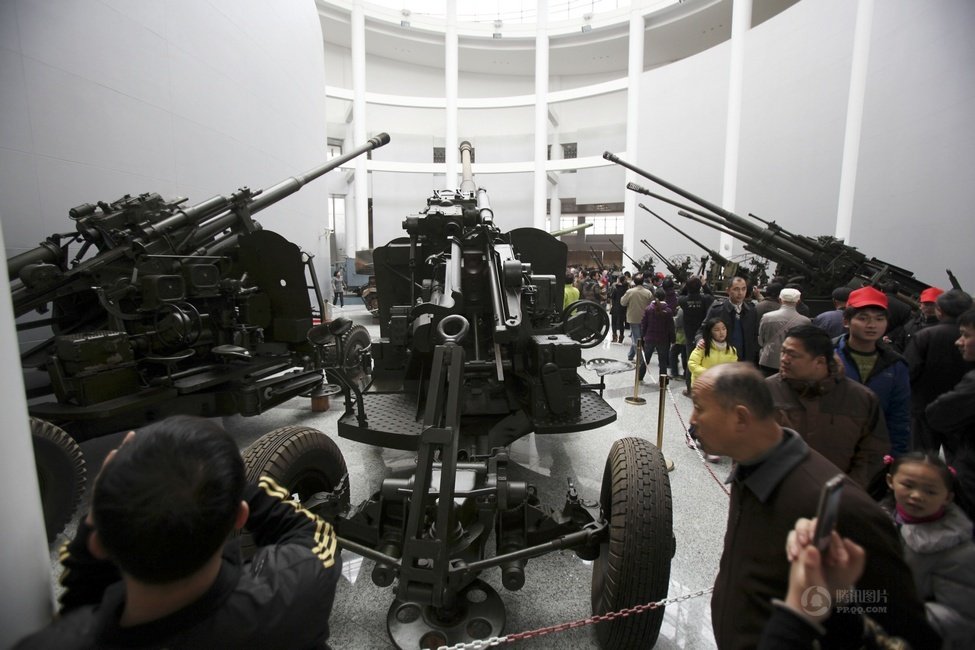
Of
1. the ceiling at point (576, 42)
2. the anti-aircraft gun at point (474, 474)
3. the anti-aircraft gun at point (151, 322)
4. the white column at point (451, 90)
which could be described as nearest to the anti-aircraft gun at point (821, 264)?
the anti-aircraft gun at point (474, 474)

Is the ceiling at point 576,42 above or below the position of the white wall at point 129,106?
above

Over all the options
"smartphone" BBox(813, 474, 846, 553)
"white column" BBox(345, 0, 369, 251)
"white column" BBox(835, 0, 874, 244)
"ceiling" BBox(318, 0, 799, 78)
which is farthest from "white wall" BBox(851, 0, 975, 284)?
"white column" BBox(345, 0, 369, 251)

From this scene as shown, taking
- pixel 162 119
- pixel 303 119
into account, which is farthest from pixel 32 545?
pixel 303 119

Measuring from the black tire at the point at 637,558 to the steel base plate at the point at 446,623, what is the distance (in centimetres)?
50

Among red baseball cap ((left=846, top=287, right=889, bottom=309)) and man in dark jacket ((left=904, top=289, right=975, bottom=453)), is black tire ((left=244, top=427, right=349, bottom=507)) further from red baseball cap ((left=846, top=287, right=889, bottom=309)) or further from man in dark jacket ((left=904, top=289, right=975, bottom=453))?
man in dark jacket ((left=904, top=289, right=975, bottom=453))

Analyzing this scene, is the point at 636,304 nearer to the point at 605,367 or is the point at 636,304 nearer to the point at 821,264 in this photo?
the point at 821,264

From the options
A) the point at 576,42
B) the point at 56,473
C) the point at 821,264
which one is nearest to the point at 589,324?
the point at 56,473

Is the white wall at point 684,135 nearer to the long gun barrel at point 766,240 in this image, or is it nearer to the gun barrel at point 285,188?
the long gun barrel at point 766,240

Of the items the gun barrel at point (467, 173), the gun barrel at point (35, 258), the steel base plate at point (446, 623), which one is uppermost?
the gun barrel at point (467, 173)

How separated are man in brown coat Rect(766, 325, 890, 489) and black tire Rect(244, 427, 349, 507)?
231 centimetres

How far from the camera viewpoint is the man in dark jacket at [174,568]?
81 centimetres

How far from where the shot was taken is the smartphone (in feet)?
2.60

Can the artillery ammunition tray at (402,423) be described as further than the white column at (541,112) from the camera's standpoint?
No

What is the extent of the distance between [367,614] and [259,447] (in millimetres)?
1020
